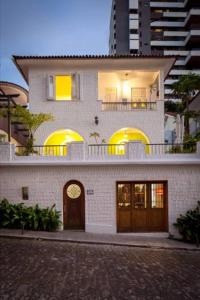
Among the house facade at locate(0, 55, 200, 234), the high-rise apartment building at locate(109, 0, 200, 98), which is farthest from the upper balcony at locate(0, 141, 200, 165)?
the high-rise apartment building at locate(109, 0, 200, 98)

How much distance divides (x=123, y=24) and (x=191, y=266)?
54.5 metres

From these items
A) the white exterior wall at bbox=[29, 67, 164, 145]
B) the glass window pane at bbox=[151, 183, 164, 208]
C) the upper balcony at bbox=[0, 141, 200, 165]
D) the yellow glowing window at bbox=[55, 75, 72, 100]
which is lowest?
the glass window pane at bbox=[151, 183, 164, 208]

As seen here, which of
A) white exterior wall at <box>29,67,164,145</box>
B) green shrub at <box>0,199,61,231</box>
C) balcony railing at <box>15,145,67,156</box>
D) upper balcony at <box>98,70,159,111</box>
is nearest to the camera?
green shrub at <box>0,199,61,231</box>

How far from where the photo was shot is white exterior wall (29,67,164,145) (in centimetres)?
1557

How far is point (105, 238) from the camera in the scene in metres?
11.2

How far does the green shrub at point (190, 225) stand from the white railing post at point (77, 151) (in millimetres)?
5014

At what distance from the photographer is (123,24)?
5512 cm

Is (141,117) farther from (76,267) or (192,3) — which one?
(192,3)

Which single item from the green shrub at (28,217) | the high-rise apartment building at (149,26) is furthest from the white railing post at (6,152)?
the high-rise apartment building at (149,26)

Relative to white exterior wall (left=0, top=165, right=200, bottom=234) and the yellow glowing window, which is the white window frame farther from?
white exterior wall (left=0, top=165, right=200, bottom=234)

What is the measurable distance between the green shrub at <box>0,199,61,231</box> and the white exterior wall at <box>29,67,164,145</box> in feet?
16.3

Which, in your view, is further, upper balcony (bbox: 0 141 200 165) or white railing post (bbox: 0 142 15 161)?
white railing post (bbox: 0 142 15 161)

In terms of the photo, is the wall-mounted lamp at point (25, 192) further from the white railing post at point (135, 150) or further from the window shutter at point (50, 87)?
the window shutter at point (50, 87)

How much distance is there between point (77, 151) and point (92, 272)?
5.53 meters
